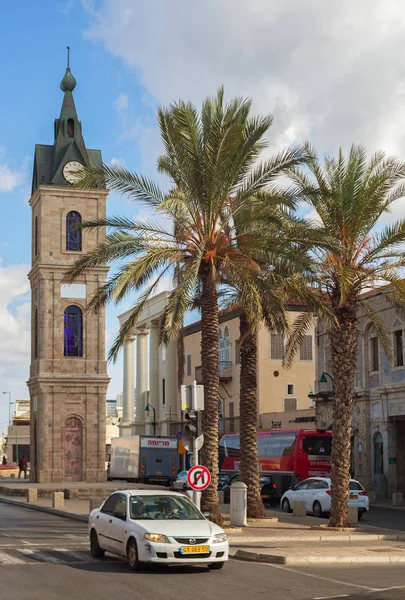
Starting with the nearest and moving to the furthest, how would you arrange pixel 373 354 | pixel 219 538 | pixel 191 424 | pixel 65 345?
1. pixel 219 538
2. pixel 191 424
3. pixel 373 354
4. pixel 65 345

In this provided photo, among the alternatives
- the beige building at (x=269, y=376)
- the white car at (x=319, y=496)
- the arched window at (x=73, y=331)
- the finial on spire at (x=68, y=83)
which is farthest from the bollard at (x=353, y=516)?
the finial on spire at (x=68, y=83)

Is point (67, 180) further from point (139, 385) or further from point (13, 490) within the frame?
point (139, 385)

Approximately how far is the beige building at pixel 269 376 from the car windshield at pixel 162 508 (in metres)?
49.1

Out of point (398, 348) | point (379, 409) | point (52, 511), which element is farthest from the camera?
point (379, 409)

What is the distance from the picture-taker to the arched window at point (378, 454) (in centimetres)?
4628

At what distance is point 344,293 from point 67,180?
37894mm

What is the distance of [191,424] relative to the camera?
2227 centimetres

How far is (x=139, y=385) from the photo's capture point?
299 ft

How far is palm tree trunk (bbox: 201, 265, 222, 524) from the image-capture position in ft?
82.1

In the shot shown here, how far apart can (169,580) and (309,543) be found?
772 centimetres

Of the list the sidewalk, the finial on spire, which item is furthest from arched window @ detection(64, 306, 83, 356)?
the sidewalk

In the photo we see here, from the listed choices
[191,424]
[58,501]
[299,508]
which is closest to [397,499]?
[299,508]

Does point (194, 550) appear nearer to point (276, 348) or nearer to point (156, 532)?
point (156, 532)

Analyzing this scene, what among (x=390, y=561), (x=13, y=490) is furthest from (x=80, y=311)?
(x=390, y=561)
